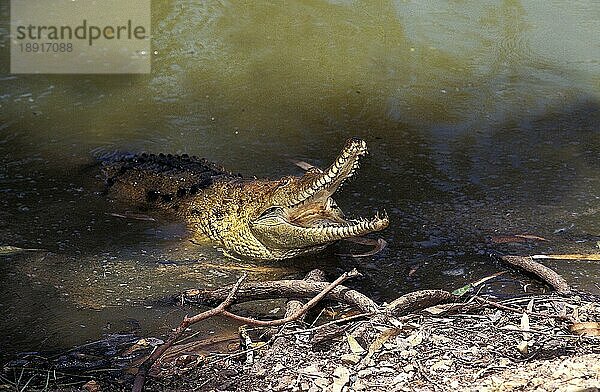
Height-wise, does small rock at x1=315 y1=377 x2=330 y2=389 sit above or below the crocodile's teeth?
below

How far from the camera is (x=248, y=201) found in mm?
5094

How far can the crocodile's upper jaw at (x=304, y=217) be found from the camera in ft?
14.7

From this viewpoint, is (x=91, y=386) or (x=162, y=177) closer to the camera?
(x=91, y=386)

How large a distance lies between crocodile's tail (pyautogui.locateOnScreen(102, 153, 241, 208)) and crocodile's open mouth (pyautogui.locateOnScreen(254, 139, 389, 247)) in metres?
0.86

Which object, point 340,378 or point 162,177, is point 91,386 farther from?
point 162,177

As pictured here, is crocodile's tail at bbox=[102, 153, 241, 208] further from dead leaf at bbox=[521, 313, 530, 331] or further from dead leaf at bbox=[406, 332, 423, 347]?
dead leaf at bbox=[521, 313, 530, 331]

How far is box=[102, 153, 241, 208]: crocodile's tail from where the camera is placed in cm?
559

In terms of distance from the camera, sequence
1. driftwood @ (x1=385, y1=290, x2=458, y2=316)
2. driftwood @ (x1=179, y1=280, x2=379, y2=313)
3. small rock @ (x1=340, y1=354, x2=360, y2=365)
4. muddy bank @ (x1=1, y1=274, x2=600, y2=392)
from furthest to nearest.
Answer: driftwood @ (x1=179, y1=280, x2=379, y2=313)
driftwood @ (x1=385, y1=290, x2=458, y2=316)
small rock @ (x1=340, y1=354, x2=360, y2=365)
muddy bank @ (x1=1, y1=274, x2=600, y2=392)

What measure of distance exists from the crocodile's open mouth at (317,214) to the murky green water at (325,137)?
24 cm

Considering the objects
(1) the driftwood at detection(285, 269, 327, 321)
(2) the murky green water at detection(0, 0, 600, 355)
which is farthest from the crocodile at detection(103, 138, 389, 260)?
(1) the driftwood at detection(285, 269, 327, 321)

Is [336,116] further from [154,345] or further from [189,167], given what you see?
[154,345]

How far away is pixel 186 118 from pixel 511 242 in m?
3.41
